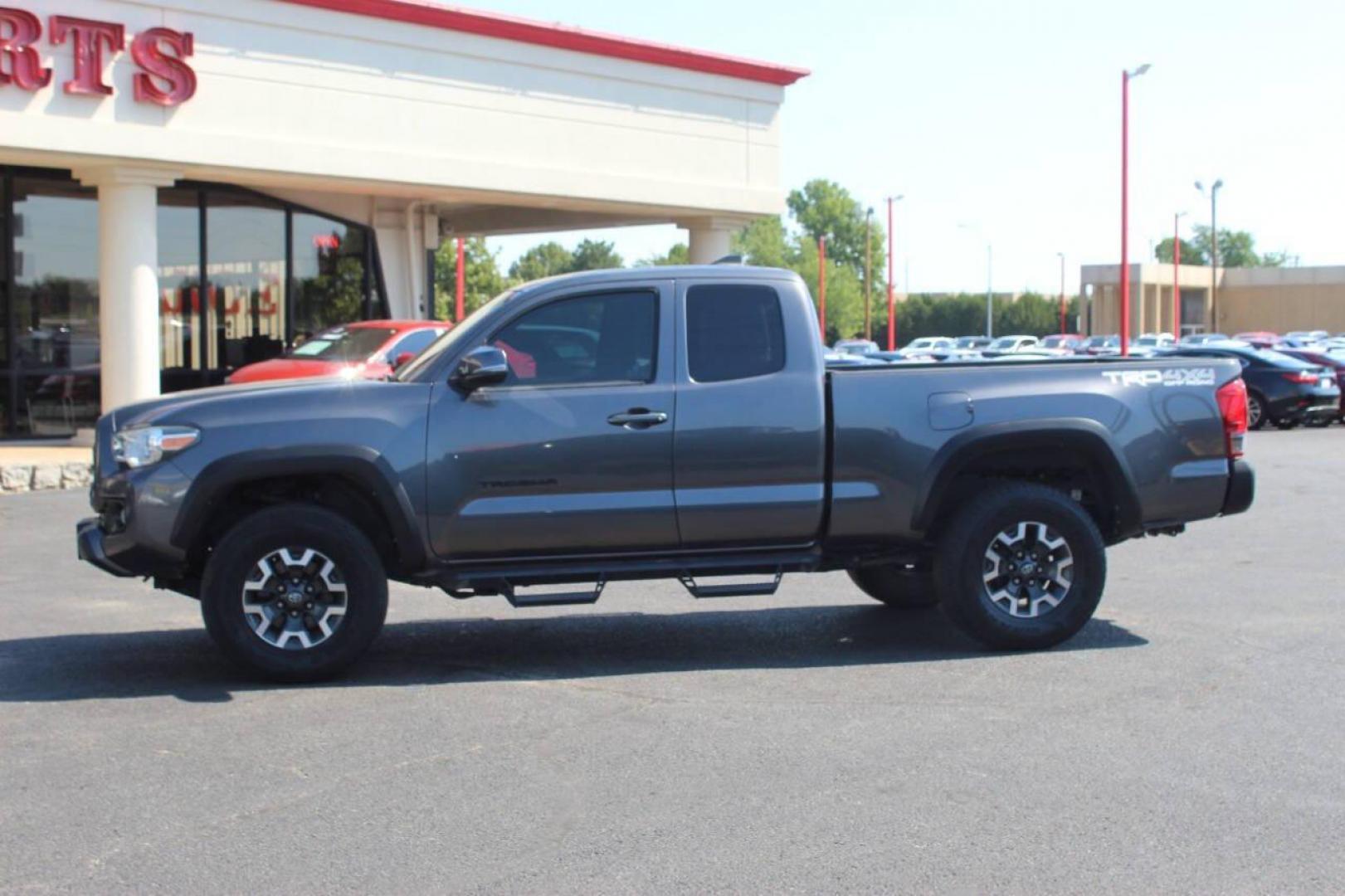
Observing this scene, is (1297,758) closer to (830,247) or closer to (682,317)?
(682,317)

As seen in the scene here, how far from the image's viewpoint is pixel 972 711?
6.84 m

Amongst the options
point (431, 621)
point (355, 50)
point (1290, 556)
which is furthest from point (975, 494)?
point (355, 50)

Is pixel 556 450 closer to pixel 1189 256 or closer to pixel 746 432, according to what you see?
pixel 746 432

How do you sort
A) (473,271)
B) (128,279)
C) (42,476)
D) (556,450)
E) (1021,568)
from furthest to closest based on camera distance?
(473,271)
(128,279)
(42,476)
(1021,568)
(556,450)

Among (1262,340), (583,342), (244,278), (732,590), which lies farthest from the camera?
(1262,340)

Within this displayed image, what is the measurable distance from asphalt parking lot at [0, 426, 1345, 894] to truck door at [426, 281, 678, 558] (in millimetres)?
715

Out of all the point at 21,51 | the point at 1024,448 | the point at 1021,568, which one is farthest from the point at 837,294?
the point at 1021,568

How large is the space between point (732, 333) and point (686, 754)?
2.59m

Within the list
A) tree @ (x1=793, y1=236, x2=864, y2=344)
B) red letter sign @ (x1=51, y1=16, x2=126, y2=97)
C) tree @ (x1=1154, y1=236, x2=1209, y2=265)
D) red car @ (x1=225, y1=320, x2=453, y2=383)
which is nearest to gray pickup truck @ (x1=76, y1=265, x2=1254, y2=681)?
red car @ (x1=225, y1=320, x2=453, y2=383)

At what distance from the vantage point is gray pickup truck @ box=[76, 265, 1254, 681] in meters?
7.46

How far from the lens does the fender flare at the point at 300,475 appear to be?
Result: 24.2 ft

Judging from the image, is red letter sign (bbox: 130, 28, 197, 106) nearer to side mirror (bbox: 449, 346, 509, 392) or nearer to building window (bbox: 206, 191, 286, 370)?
building window (bbox: 206, 191, 286, 370)

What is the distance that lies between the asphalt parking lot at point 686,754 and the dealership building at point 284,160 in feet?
35.1

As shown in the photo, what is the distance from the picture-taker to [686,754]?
617cm
